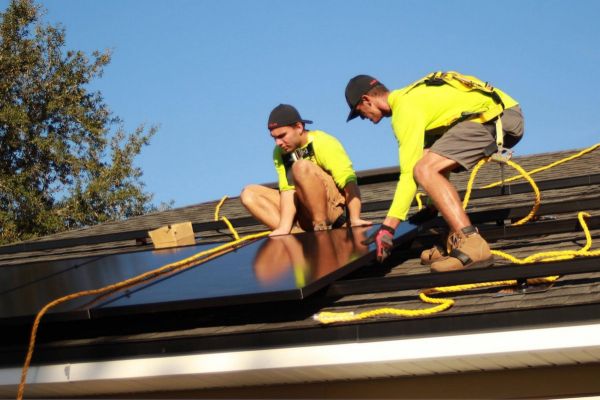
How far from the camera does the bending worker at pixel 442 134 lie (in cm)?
481

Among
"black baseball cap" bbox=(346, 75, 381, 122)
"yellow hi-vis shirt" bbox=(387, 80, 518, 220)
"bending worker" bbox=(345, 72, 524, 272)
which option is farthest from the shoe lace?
"black baseball cap" bbox=(346, 75, 381, 122)

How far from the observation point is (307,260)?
484 centimetres

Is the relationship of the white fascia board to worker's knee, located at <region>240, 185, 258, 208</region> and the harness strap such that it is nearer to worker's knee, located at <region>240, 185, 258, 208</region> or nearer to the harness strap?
the harness strap

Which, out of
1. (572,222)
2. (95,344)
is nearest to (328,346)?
(95,344)

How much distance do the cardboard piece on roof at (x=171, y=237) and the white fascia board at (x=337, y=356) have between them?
8.22 ft

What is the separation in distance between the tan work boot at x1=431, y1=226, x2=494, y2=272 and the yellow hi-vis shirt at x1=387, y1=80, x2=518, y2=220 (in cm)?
33

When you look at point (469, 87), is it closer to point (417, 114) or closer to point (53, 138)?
point (417, 114)

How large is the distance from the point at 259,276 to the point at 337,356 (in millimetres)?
749

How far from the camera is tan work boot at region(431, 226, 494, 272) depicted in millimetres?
4715

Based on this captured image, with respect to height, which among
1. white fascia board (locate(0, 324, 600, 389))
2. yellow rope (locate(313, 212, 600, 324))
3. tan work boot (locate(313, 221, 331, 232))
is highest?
tan work boot (locate(313, 221, 331, 232))

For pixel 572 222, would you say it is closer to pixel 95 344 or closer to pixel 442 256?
pixel 442 256

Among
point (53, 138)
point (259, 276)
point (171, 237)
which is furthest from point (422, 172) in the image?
point (53, 138)

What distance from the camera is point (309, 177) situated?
245 inches

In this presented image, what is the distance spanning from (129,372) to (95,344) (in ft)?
0.87
